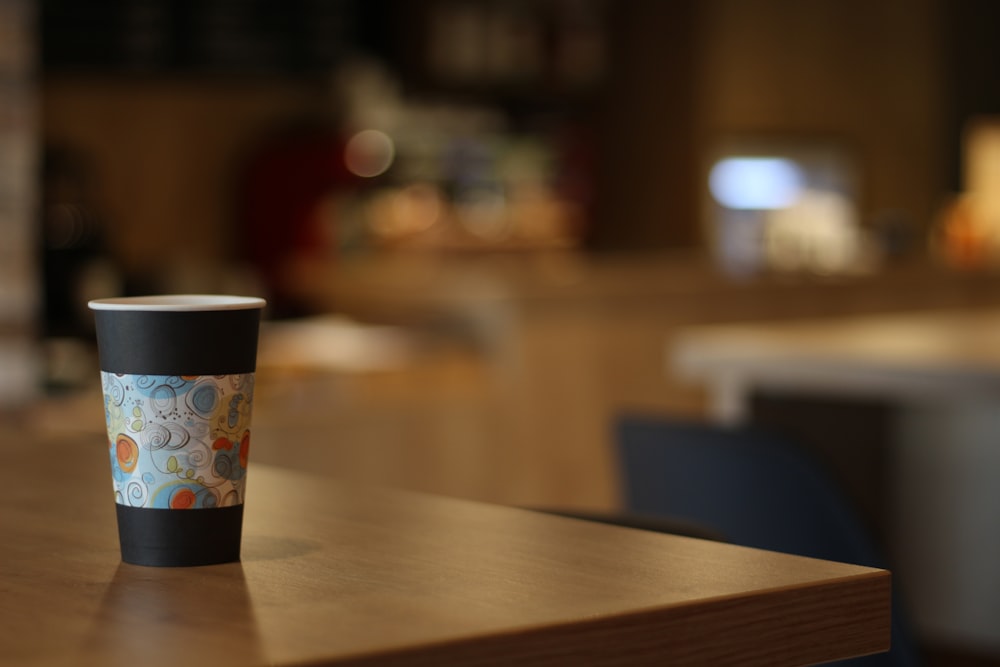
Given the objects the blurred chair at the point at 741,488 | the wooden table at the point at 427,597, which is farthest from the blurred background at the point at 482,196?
the wooden table at the point at 427,597

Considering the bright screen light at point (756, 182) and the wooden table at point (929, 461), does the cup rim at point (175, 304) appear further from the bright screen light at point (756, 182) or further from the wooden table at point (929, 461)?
the bright screen light at point (756, 182)

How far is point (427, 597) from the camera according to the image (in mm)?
672

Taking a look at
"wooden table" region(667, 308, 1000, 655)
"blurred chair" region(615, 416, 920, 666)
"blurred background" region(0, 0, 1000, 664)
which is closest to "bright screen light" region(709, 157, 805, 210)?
"blurred background" region(0, 0, 1000, 664)

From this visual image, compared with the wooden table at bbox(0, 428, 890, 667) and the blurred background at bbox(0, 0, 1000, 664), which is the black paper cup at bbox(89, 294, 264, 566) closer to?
the wooden table at bbox(0, 428, 890, 667)

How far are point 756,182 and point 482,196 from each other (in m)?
1.84

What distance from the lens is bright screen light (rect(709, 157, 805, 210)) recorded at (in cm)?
722

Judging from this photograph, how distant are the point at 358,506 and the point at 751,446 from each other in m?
0.83

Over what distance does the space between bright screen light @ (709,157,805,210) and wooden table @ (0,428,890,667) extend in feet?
20.7

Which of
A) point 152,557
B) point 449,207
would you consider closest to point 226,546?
point 152,557

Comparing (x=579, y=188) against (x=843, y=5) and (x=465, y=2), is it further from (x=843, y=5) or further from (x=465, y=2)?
(x=843, y=5)

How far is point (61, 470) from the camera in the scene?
107 centimetres

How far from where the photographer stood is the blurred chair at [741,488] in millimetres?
1613

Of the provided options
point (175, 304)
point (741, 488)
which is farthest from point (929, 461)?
point (175, 304)

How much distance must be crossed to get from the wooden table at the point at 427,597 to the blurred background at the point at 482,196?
2263mm
